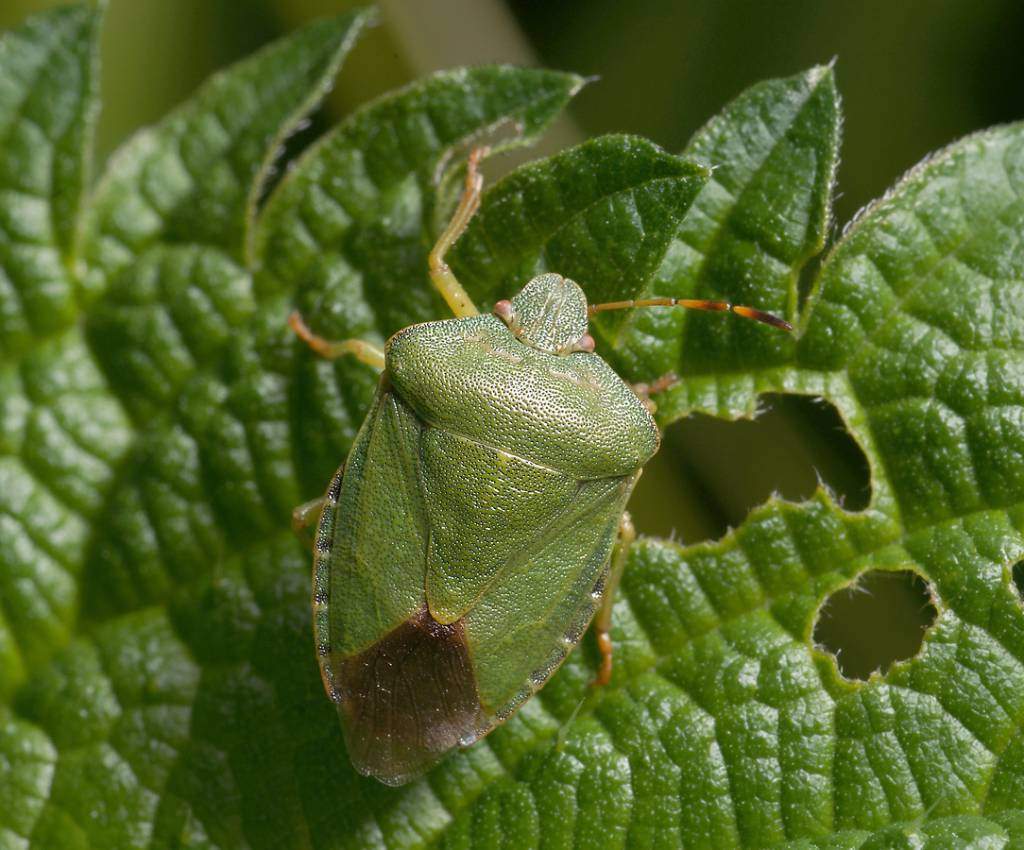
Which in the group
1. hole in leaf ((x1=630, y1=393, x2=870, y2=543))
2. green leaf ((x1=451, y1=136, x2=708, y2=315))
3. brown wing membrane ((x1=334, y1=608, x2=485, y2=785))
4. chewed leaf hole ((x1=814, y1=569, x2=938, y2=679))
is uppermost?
green leaf ((x1=451, y1=136, x2=708, y2=315))

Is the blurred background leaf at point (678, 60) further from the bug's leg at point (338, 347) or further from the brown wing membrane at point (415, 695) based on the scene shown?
the brown wing membrane at point (415, 695)

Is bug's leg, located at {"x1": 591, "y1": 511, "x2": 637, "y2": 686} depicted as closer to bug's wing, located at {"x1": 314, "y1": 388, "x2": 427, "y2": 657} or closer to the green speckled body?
the green speckled body

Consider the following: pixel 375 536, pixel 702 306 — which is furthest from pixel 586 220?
pixel 375 536

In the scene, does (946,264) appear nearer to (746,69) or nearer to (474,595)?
(474,595)

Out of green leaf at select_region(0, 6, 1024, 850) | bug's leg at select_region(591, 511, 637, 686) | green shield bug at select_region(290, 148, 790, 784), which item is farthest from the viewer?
bug's leg at select_region(591, 511, 637, 686)

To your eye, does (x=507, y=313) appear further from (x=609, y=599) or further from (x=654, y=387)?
(x=609, y=599)

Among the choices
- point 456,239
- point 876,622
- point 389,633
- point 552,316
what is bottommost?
Answer: point 876,622

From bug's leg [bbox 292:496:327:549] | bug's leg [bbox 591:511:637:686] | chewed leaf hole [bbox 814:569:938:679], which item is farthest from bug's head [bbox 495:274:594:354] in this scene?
chewed leaf hole [bbox 814:569:938:679]
